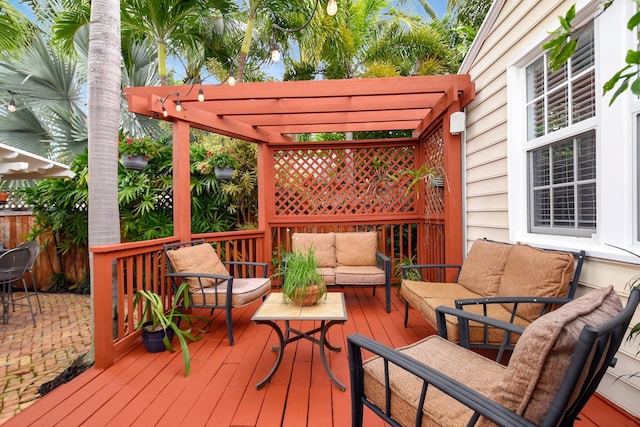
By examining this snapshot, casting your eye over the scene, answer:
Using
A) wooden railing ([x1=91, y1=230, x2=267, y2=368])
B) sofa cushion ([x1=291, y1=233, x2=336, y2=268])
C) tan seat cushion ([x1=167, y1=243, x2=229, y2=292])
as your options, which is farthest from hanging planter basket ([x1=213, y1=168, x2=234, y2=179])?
wooden railing ([x1=91, y1=230, x2=267, y2=368])

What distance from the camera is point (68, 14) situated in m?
4.11

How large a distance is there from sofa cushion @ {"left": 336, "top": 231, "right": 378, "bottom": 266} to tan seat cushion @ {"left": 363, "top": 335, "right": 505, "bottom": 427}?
225 cm

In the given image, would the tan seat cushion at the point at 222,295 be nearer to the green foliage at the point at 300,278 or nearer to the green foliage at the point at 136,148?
the green foliage at the point at 300,278

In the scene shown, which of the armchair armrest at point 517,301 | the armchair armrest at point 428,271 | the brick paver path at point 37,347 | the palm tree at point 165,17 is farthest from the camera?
the palm tree at point 165,17

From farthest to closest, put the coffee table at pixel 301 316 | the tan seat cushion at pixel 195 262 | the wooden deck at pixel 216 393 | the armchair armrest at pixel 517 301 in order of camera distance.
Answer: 1. the tan seat cushion at pixel 195 262
2. the coffee table at pixel 301 316
3. the armchair armrest at pixel 517 301
4. the wooden deck at pixel 216 393

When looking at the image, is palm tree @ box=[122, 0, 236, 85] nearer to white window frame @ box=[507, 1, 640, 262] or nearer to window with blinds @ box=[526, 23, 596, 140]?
window with blinds @ box=[526, 23, 596, 140]

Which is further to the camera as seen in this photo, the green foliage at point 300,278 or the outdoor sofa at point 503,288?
the green foliage at point 300,278

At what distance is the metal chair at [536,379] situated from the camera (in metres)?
0.80

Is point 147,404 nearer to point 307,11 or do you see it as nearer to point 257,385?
point 257,385

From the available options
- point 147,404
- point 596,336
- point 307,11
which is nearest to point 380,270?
point 147,404


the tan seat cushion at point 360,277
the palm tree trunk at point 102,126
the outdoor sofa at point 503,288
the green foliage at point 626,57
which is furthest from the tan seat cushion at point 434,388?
the palm tree trunk at point 102,126

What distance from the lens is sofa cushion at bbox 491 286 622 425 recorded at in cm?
80

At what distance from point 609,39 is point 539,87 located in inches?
27.1

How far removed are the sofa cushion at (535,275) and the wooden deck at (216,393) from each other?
64 centimetres
